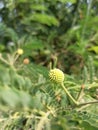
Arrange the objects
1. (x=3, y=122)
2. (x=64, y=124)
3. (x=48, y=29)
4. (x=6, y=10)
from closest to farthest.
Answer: (x=64, y=124)
(x=3, y=122)
(x=6, y=10)
(x=48, y=29)

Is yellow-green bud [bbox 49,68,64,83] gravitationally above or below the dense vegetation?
below

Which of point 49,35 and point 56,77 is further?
point 49,35

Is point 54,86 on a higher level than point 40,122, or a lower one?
higher

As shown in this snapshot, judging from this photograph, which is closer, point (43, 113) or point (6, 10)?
point (43, 113)

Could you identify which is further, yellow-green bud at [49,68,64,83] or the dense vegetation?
the dense vegetation

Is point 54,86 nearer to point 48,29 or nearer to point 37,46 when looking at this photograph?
point 37,46

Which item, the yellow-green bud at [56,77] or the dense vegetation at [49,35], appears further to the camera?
the dense vegetation at [49,35]

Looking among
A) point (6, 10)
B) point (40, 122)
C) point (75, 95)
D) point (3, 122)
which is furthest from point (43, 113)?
point (6, 10)

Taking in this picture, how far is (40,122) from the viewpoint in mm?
777

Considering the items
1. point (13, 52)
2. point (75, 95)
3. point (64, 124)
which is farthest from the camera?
point (13, 52)

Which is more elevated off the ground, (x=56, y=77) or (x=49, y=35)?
(x=49, y=35)

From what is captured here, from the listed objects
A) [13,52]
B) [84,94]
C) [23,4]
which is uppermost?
[23,4]

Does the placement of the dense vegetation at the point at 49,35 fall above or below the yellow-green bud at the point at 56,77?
above

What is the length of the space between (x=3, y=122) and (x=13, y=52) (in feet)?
4.01
